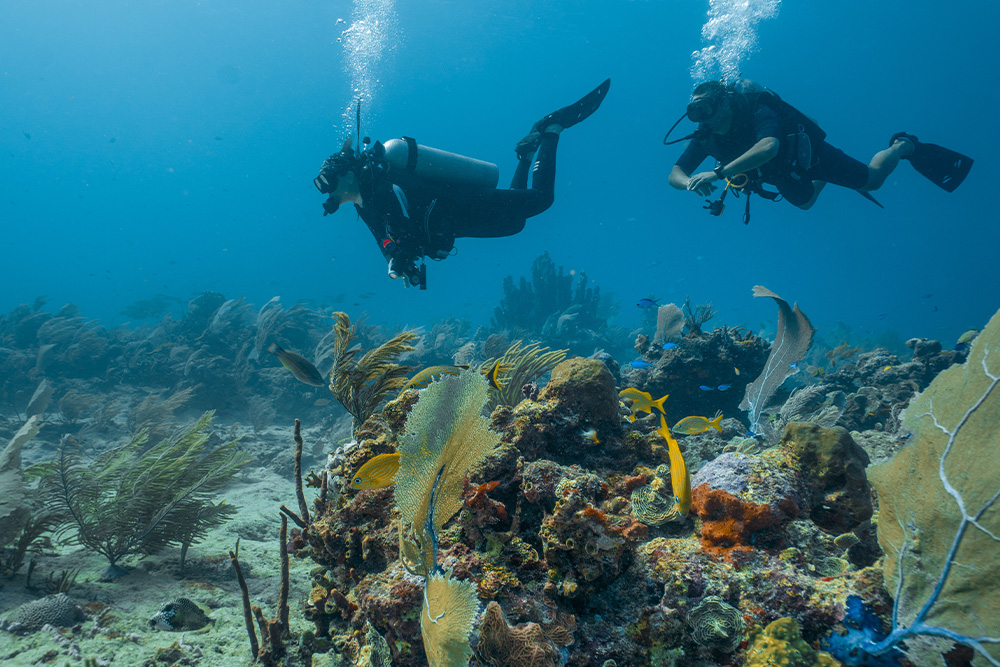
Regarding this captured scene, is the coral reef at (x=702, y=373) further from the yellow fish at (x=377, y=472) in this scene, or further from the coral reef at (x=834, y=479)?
the yellow fish at (x=377, y=472)

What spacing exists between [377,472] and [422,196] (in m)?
6.26

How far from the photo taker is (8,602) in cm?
242

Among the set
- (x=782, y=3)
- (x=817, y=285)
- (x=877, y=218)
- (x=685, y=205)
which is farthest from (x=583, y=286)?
(x=817, y=285)

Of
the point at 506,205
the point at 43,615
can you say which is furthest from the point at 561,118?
the point at 43,615

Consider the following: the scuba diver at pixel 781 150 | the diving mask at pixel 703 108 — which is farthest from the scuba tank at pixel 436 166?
the diving mask at pixel 703 108

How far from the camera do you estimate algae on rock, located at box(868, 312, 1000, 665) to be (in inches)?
50.8

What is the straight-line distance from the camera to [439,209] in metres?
7.28

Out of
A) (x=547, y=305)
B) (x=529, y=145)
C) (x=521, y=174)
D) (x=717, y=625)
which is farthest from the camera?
(x=547, y=305)

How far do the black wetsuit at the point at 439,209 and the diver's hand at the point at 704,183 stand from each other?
312 centimetres

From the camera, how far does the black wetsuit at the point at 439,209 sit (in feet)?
21.7

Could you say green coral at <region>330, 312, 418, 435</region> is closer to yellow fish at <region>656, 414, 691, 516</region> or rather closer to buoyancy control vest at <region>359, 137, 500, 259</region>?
yellow fish at <region>656, 414, 691, 516</region>

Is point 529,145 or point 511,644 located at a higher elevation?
point 529,145

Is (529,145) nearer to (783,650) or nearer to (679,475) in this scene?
(679,475)

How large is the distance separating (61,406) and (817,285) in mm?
146808
